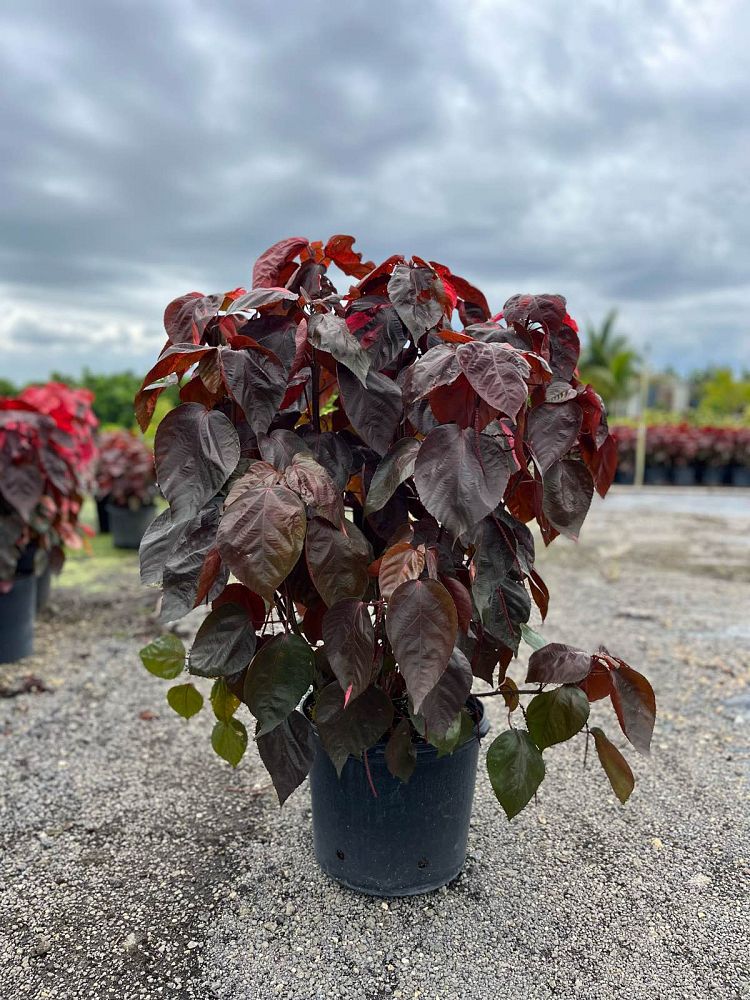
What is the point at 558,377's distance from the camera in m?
1.42

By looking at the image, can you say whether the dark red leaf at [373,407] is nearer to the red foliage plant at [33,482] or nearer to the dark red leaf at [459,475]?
the dark red leaf at [459,475]

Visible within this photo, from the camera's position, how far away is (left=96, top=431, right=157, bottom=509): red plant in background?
18.7 feet

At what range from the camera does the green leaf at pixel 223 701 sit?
5.12 feet

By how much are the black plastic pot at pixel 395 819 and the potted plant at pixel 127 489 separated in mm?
4330

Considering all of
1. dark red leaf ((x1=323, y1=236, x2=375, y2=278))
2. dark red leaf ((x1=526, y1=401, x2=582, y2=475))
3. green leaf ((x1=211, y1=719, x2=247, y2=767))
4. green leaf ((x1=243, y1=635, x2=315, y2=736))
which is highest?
dark red leaf ((x1=323, y1=236, x2=375, y2=278))

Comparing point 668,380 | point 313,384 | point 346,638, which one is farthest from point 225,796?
point 668,380

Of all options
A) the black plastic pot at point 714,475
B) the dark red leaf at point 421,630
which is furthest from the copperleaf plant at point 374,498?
the black plastic pot at point 714,475

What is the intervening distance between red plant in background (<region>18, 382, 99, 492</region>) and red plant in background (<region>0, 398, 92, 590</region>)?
62mm

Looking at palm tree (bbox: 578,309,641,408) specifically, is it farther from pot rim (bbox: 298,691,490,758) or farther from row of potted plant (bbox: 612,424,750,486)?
pot rim (bbox: 298,691,490,758)

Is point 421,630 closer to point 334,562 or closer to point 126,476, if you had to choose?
point 334,562

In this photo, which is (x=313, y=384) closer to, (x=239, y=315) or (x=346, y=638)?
(x=239, y=315)

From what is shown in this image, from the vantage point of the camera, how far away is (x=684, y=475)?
42.0 ft

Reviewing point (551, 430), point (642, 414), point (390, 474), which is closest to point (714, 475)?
point (642, 414)

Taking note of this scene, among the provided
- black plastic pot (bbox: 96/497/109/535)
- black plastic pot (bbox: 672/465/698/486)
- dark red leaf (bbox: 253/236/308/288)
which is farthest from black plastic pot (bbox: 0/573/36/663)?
black plastic pot (bbox: 672/465/698/486)
